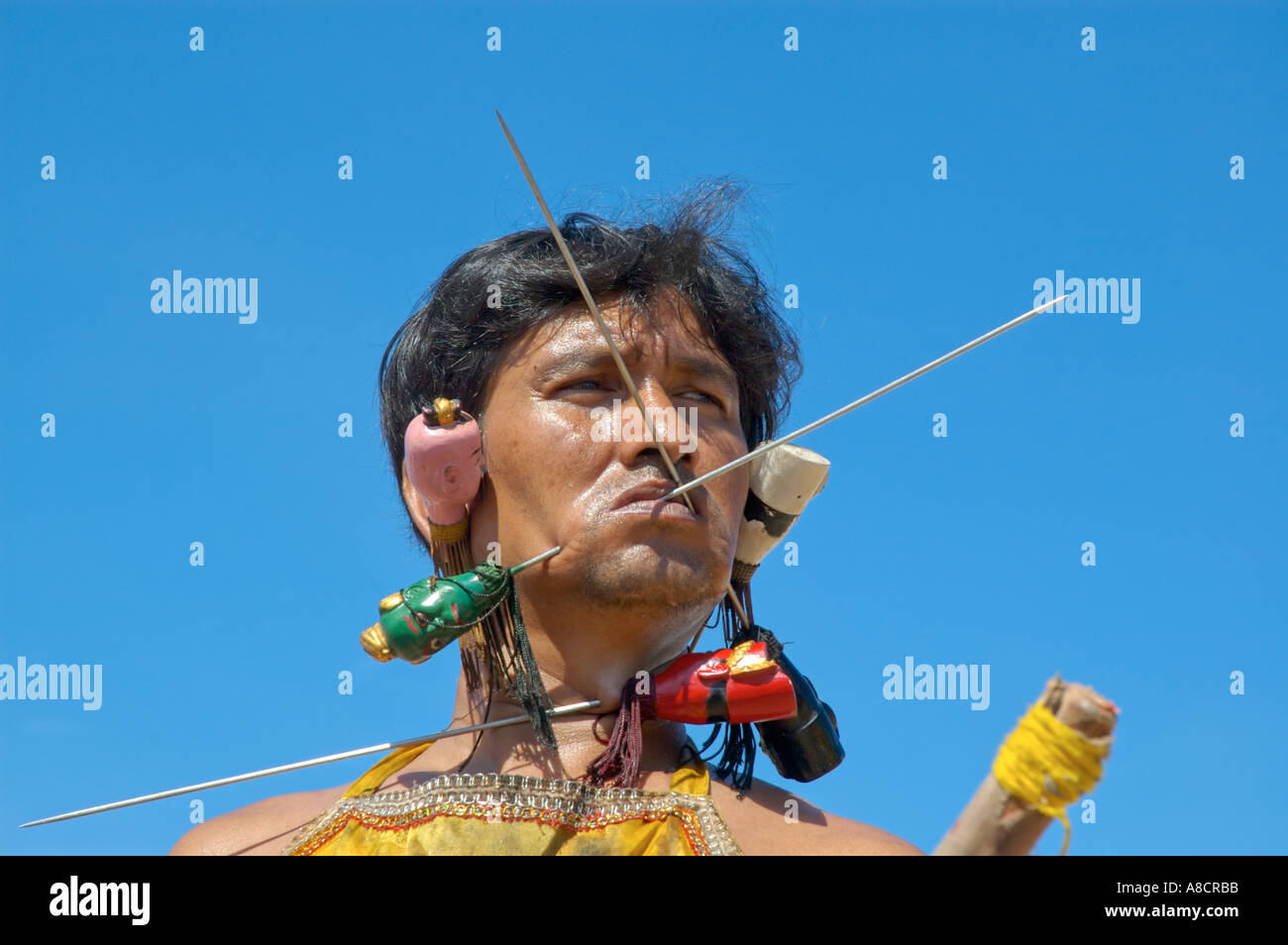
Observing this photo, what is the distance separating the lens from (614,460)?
5.26m

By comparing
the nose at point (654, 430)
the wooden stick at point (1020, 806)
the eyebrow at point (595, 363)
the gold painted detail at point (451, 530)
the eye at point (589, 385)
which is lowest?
the wooden stick at point (1020, 806)

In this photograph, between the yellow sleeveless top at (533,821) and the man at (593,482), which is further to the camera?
the man at (593,482)

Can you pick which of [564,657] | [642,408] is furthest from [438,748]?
[642,408]

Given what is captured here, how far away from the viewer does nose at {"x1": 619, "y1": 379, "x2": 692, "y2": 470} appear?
17.1 feet

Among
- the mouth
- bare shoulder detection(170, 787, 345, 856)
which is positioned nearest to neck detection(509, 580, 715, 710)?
the mouth

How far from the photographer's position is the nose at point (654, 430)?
5.22 metres

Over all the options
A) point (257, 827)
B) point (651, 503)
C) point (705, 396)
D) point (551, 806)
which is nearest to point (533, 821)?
point (551, 806)

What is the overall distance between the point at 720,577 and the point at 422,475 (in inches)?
40.9

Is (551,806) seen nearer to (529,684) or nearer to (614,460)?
(529,684)

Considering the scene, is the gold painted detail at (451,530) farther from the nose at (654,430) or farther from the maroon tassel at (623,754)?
the maroon tassel at (623,754)

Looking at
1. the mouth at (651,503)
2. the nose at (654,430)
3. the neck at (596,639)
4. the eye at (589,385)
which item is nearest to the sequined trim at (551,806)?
the neck at (596,639)

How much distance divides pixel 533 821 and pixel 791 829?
0.81 m

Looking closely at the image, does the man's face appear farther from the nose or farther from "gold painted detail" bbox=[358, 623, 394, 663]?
"gold painted detail" bbox=[358, 623, 394, 663]

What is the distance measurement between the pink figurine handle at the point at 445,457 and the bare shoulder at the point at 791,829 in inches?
50.0
